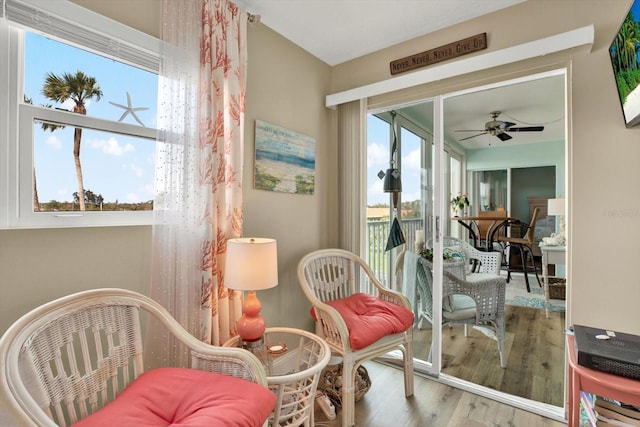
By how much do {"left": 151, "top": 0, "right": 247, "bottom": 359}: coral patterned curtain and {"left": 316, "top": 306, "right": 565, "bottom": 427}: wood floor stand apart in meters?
1.07

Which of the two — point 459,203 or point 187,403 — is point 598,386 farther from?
point 459,203

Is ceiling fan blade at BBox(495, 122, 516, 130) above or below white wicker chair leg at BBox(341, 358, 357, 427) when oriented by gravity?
above

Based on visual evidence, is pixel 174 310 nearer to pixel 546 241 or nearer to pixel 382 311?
pixel 382 311

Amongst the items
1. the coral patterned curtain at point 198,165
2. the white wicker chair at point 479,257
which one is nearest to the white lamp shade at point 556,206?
the white wicker chair at point 479,257

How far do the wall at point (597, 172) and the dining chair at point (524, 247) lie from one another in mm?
935

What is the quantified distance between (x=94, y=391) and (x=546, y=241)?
3.12 m

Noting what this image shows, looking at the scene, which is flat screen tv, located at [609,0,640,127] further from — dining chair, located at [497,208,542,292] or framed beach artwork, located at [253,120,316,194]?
Result: framed beach artwork, located at [253,120,316,194]

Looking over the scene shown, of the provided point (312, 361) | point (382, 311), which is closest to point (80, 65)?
point (312, 361)

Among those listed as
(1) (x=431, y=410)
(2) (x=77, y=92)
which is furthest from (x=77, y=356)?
(1) (x=431, y=410)

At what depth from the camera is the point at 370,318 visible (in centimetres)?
199

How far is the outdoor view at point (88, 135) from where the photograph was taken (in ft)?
4.20

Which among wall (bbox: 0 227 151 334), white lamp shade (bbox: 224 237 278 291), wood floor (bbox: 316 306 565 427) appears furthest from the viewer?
wood floor (bbox: 316 306 565 427)

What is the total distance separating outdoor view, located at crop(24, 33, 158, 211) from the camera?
1281 mm

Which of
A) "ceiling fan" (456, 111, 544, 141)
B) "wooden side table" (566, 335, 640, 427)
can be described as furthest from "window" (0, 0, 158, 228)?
"ceiling fan" (456, 111, 544, 141)
